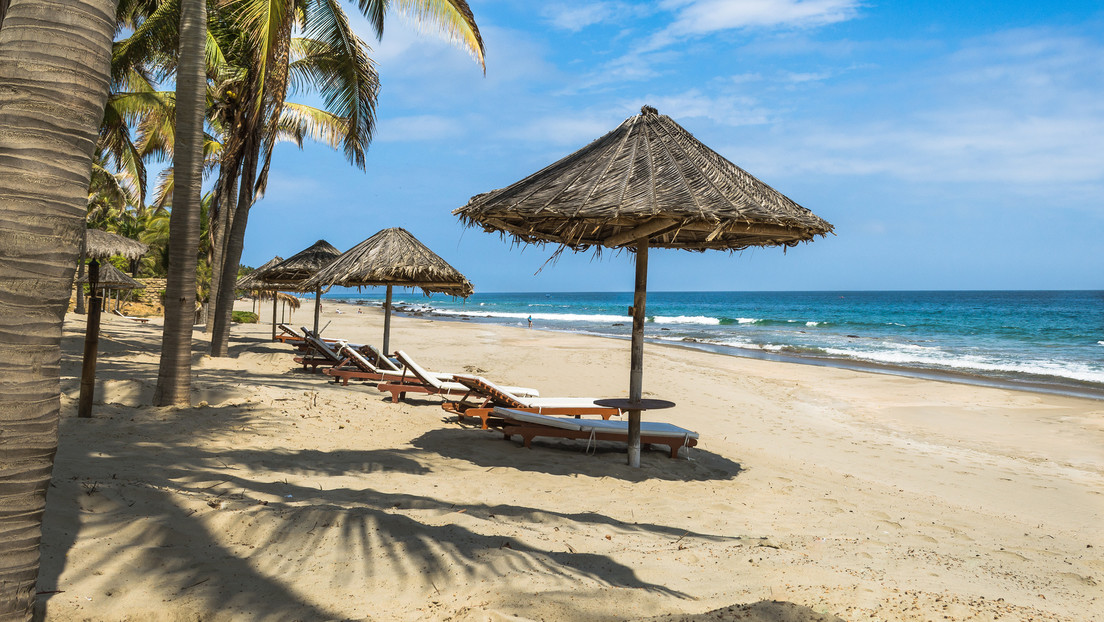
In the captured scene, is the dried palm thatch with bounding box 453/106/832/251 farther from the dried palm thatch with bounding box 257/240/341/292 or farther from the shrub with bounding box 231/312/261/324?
the shrub with bounding box 231/312/261/324

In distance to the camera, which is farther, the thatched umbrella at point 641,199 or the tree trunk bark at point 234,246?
the tree trunk bark at point 234,246

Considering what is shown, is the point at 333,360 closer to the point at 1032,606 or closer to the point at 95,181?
the point at 1032,606

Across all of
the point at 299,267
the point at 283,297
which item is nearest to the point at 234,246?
the point at 299,267

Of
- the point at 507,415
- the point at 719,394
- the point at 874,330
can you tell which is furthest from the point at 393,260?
the point at 874,330

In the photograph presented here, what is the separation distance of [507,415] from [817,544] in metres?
3.44

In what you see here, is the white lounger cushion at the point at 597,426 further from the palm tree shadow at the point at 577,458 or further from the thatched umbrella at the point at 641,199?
the thatched umbrella at the point at 641,199

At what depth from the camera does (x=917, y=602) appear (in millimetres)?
2965

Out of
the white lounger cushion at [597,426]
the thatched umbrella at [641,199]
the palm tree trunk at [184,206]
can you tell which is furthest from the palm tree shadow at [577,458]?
the palm tree trunk at [184,206]

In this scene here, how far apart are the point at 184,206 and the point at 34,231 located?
5.21 m

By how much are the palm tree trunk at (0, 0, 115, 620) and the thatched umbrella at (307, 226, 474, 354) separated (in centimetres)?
859

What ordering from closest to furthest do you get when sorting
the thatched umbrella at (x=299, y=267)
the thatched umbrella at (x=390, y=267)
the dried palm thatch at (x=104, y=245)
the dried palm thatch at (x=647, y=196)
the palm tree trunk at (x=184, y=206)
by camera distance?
the dried palm thatch at (x=647, y=196)
the palm tree trunk at (x=184, y=206)
the thatched umbrella at (x=390, y=267)
the thatched umbrella at (x=299, y=267)
the dried palm thatch at (x=104, y=245)

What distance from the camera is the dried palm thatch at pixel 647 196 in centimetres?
491

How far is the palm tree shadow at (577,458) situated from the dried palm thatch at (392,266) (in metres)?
4.30

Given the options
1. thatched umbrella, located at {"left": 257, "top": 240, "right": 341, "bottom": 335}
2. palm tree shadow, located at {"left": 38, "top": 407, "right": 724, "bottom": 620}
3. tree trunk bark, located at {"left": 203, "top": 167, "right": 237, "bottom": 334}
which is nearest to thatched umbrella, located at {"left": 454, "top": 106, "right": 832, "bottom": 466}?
palm tree shadow, located at {"left": 38, "top": 407, "right": 724, "bottom": 620}
